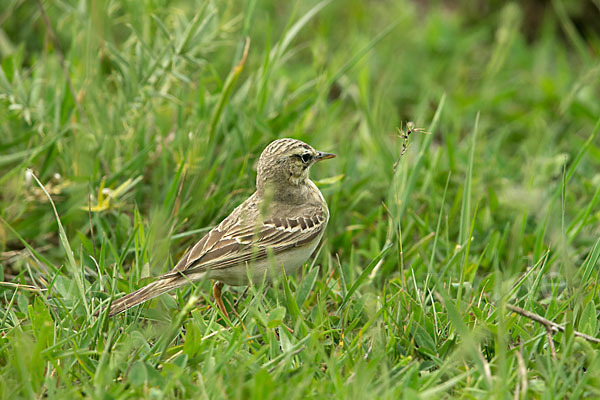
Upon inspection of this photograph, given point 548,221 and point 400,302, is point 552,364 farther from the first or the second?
point 548,221

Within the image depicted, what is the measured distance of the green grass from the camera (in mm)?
3416

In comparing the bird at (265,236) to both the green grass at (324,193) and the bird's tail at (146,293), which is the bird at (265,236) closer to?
the bird's tail at (146,293)

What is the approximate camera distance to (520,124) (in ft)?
24.0

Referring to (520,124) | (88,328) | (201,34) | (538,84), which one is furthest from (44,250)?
(538,84)

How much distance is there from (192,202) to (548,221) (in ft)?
8.28

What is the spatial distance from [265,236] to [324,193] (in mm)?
992

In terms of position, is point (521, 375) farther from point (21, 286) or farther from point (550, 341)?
point (21, 286)

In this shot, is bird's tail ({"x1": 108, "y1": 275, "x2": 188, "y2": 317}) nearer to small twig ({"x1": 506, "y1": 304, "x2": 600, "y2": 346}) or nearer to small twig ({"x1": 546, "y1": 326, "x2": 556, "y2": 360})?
small twig ({"x1": 506, "y1": 304, "x2": 600, "y2": 346})

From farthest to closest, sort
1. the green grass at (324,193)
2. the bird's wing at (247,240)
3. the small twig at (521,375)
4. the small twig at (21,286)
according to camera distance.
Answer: the bird's wing at (247,240), the small twig at (21,286), the green grass at (324,193), the small twig at (521,375)

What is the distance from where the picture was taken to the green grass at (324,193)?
3416 mm

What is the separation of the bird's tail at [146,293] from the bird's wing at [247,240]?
5 centimetres

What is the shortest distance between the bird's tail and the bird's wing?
0.17 ft

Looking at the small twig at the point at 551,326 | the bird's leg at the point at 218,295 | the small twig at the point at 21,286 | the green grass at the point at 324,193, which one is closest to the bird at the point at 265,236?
the bird's leg at the point at 218,295

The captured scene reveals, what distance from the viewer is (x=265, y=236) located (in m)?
4.60
